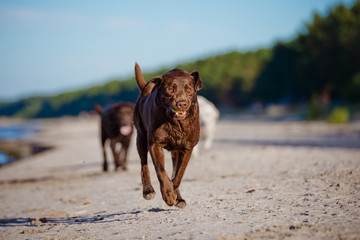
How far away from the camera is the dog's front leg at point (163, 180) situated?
182 inches

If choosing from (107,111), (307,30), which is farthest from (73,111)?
(107,111)

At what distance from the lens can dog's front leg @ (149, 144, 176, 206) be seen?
4634 mm

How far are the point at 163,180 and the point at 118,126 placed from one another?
17.6 ft

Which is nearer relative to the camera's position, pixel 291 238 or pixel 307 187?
pixel 291 238

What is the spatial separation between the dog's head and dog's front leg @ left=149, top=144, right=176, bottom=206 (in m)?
0.51

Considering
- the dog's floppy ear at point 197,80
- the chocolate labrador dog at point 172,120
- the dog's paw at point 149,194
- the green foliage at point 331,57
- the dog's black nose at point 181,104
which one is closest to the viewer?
the dog's black nose at point 181,104

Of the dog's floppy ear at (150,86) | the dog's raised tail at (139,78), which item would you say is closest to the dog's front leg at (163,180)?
the dog's floppy ear at (150,86)

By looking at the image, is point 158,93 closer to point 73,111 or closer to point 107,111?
point 107,111

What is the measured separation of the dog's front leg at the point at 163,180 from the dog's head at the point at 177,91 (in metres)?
0.51

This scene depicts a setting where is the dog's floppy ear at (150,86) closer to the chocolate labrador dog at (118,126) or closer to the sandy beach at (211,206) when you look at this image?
the sandy beach at (211,206)

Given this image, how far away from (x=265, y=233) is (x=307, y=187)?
7.99 ft

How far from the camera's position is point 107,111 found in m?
10.3

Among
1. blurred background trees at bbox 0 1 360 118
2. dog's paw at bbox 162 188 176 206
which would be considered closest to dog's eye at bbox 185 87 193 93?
dog's paw at bbox 162 188 176 206

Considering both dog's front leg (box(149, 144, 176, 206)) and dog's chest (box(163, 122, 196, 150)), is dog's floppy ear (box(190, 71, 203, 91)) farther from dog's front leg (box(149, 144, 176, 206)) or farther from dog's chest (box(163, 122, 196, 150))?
dog's front leg (box(149, 144, 176, 206))
